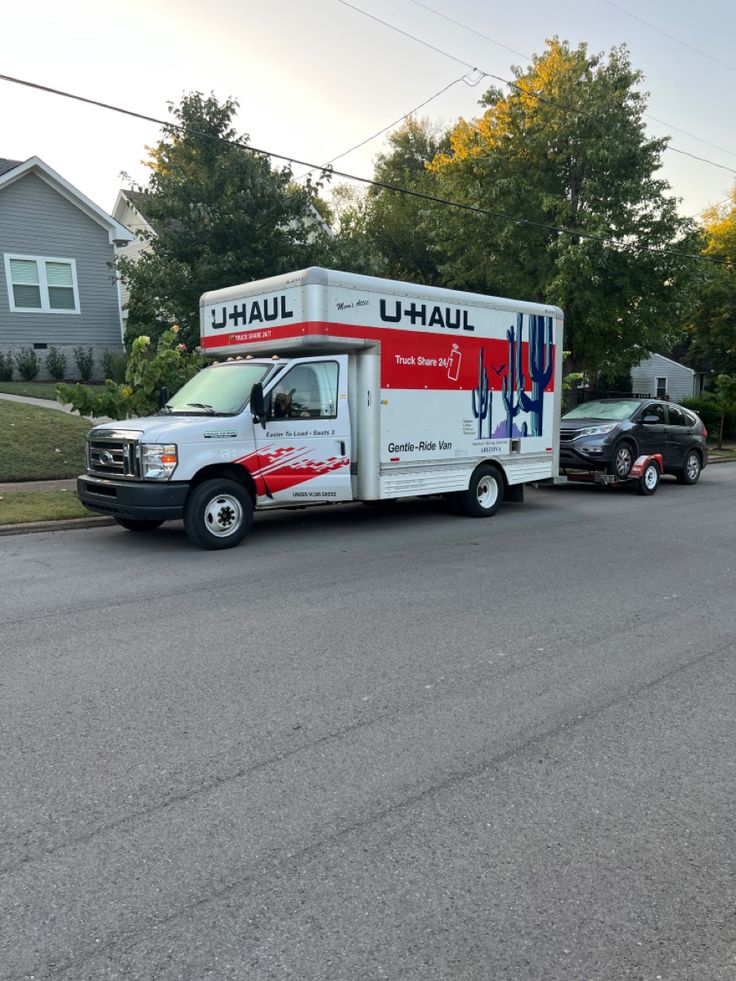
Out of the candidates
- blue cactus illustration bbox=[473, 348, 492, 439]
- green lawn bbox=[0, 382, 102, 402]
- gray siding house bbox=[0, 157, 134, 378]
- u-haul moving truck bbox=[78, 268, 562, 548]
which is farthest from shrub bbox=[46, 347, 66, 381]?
blue cactus illustration bbox=[473, 348, 492, 439]

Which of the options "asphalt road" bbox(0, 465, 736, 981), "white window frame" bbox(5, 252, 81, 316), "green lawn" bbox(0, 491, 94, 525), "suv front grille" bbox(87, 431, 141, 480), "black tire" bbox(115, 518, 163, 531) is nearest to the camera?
"asphalt road" bbox(0, 465, 736, 981)

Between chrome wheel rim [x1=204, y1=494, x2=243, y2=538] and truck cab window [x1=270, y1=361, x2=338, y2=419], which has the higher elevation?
truck cab window [x1=270, y1=361, x2=338, y2=419]

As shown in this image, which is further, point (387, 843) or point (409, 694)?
point (409, 694)

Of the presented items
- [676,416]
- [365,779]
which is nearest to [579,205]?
[676,416]

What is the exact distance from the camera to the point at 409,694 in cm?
459

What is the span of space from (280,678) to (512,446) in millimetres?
7897

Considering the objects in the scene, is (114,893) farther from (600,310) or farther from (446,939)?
(600,310)

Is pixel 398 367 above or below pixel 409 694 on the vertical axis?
above

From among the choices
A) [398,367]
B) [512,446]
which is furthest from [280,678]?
[512,446]

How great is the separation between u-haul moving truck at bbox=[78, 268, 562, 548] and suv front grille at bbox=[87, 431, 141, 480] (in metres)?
0.02

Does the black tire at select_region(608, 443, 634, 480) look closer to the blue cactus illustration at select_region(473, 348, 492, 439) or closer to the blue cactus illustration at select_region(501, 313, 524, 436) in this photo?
the blue cactus illustration at select_region(501, 313, 524, 436)

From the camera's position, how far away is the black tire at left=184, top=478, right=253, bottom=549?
8.62m

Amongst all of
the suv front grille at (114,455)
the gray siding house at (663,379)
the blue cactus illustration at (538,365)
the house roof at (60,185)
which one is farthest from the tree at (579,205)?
the gray siding house at (663,379)

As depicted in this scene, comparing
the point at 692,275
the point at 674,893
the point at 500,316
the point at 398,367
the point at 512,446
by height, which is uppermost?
the point at 692,275
